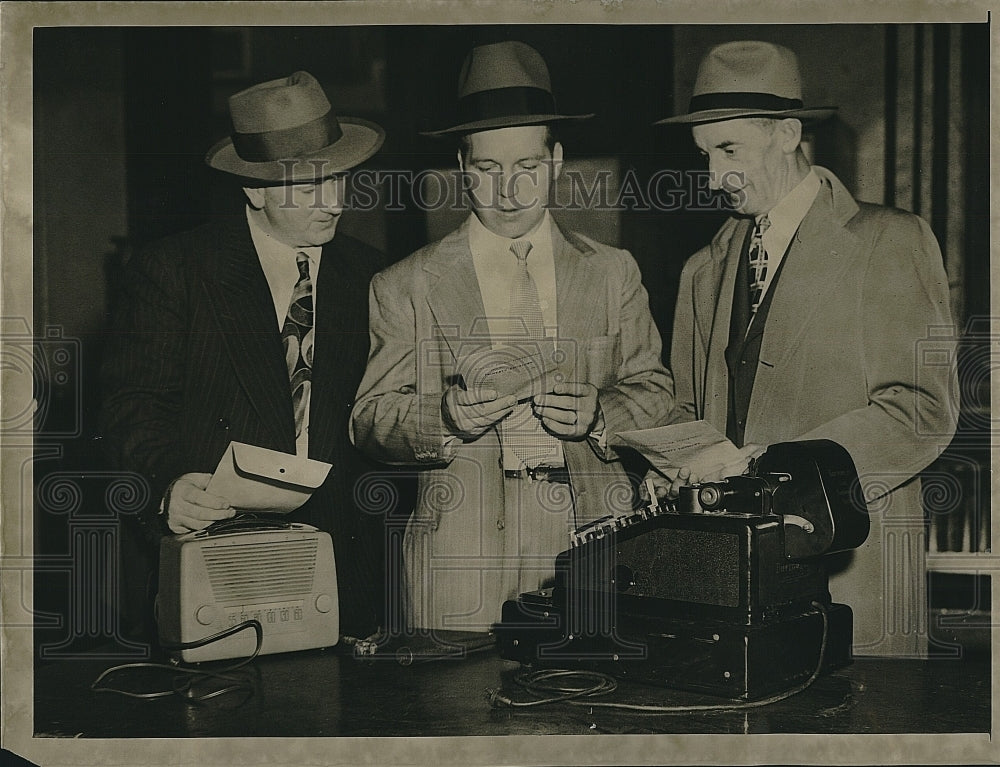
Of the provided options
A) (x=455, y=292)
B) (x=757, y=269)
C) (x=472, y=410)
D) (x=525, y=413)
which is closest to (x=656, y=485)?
(x=525, y=413)

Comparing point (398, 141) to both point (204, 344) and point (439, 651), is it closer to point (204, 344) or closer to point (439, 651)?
point (204, 344)

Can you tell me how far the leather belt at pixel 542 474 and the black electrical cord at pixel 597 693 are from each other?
509 mm

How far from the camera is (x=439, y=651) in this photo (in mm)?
2861

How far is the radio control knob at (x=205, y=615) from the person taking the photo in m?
2.77

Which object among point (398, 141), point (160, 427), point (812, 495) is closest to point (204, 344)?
point (160, 427)

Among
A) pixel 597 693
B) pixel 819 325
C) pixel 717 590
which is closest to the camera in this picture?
pixel 717 590

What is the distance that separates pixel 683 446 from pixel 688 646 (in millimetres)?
545

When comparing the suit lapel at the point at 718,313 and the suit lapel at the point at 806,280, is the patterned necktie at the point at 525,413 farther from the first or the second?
the suit lapel at the point at 806,280

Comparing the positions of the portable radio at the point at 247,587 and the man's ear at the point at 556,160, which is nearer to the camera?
the portable radio at the point at 247,587

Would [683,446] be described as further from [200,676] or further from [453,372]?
[200,676]

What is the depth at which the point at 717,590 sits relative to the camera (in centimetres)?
260

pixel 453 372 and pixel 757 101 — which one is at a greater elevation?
pixel 757 101

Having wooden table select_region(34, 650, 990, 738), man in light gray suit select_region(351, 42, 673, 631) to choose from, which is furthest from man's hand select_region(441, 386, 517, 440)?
wooden table select_region(34, 650, 990, 738)

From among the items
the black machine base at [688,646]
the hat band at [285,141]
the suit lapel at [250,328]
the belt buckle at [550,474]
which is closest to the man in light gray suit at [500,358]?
the belt buckle at [550,474]
